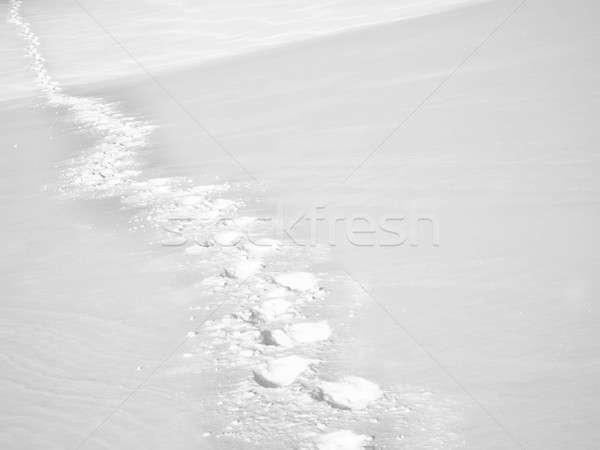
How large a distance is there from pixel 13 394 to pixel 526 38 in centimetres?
501

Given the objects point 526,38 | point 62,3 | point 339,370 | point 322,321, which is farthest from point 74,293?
point 62,3

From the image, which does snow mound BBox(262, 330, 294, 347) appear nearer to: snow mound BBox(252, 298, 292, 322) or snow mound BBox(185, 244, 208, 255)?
snow mound BBox(252, 298, 292, 322)

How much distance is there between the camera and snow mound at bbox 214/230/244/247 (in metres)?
2.87

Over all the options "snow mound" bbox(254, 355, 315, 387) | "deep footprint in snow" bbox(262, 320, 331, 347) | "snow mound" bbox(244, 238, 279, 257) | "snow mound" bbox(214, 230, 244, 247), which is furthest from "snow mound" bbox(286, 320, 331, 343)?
"snow mound" bbox(214, 230, 244, 247)

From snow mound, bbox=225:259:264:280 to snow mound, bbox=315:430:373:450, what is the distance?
3.32ft

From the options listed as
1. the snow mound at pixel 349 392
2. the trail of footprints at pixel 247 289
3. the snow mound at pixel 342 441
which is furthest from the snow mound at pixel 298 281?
the snow mound at pixel 342 441

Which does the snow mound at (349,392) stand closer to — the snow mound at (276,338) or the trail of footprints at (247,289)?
Result: the trail of footprints at (247,289)

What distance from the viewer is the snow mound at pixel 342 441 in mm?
1610

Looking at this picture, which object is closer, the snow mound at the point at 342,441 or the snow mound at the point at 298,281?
the snow mound at the point at 342,441

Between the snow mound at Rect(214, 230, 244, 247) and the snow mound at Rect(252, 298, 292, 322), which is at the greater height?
the snow mound at Rect(214, 230, 244, 247)

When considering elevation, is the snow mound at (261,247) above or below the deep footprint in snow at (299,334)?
above

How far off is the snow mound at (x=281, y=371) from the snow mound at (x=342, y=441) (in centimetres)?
27

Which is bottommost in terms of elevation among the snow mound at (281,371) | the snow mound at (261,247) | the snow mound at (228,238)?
the snow mound at (281,371)

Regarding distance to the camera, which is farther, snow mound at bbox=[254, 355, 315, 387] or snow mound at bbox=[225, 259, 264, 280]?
snow mound at bbox=[225, 259, 264, 280]
